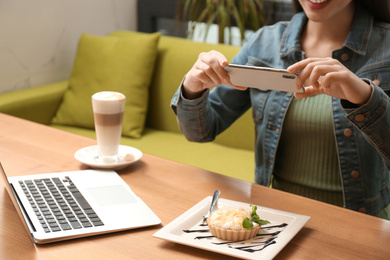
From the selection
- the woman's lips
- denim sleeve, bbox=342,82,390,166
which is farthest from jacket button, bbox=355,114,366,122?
the woman's lips

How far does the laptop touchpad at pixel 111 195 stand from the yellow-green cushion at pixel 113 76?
4.44 feet

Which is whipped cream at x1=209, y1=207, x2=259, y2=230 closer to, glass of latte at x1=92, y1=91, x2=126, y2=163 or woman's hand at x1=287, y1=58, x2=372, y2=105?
woman's hand at x1=287, y1=58, x2=372, y2=105

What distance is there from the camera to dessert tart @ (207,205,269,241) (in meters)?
0.97

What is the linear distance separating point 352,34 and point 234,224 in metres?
0.77

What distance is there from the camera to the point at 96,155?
4.58 feet

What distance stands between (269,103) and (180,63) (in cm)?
113

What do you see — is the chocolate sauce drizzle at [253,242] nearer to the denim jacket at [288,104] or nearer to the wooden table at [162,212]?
the wooden table at [162,212]

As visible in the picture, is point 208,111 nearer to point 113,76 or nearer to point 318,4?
point 318,4

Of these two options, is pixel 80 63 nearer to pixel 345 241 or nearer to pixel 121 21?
pixel 121 21

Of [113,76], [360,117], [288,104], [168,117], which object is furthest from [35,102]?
[360,117]

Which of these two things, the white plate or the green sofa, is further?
the green sofa

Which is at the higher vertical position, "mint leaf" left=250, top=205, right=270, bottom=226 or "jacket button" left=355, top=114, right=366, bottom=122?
"jacket button" left=355, top=114, right=366, bottom=122

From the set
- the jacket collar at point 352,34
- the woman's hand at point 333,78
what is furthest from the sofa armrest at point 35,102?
the woman's hand at point 333,78

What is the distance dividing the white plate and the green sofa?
112 centimetres
